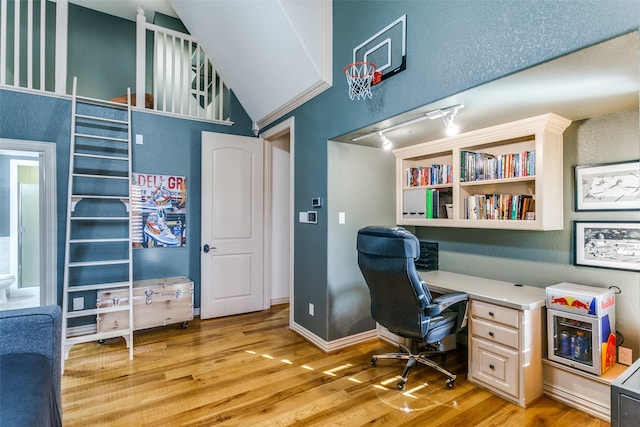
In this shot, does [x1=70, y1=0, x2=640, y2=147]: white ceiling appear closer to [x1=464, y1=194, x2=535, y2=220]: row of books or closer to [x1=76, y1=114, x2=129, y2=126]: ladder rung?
[x1=464, y1=194, x2=535, y2=220]: row of books

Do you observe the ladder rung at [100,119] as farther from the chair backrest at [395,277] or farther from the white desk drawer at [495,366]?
the white desk drawer at [495,366]

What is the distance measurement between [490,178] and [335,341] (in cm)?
198

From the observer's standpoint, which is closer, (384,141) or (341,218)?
(384,141)

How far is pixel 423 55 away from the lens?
6.89 ft

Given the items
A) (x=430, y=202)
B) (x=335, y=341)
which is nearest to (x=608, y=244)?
(x=430, y=202)

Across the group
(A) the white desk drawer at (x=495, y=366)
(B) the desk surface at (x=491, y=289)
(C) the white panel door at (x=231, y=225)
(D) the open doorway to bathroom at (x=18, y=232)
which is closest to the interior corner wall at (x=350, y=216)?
(B) the desk surface at (x=491, y=289)

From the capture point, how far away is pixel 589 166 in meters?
2.28

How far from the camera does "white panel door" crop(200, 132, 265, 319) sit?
3789mm

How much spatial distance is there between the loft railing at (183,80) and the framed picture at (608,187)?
378 cm

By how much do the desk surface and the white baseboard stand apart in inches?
33.8

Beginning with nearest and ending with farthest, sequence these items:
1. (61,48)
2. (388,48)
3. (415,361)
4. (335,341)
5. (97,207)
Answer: (388,48) < (415,361) < (335,341) < (61,48) < (97,207)

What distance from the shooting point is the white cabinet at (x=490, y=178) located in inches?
89.4

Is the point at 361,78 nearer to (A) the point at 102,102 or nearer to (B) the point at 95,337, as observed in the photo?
(A) the point at 102,102

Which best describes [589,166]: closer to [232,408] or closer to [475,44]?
[475,44]
